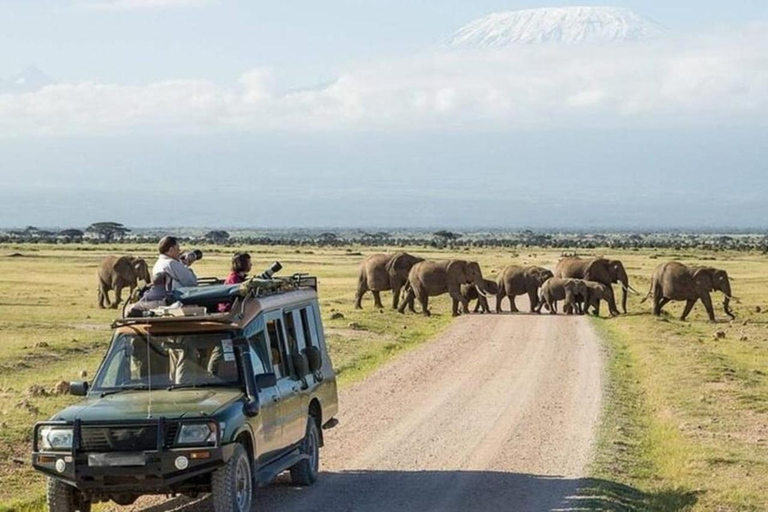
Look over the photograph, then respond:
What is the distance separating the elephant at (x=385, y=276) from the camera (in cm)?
4984

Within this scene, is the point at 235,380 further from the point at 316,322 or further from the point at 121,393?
the point at 316,322

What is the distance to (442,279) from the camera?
47.0 m

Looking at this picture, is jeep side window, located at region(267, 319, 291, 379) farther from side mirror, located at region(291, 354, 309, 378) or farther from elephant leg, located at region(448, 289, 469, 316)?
elephant leg, located at region(448, 289, 469, 316)

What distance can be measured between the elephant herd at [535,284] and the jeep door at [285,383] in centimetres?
3107

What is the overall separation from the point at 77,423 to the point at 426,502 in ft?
13.4

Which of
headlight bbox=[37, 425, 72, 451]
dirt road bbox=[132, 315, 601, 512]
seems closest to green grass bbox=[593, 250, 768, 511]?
dirt road bbox=[132, 315, 601, 512]

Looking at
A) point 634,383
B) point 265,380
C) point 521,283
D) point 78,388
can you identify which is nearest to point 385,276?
point 521,283

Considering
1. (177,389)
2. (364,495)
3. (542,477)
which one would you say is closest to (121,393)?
(177,389)

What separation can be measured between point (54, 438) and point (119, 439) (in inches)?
26.7

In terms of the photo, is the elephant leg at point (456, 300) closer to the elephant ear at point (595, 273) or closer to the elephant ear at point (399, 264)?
the elephant ear at point (399, 264)

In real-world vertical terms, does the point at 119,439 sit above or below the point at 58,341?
above

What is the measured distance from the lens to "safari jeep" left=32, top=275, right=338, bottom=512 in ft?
41.2

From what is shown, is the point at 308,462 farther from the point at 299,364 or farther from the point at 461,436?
the point at 461,436

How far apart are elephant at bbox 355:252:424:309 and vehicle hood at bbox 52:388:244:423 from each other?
36.1 metres
